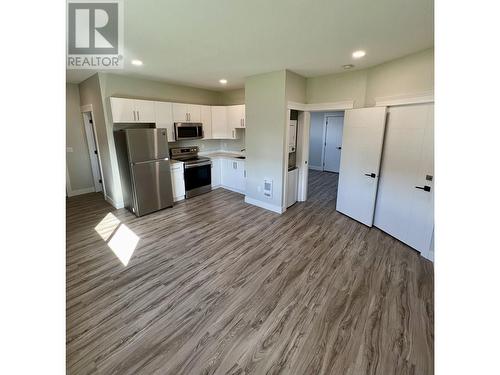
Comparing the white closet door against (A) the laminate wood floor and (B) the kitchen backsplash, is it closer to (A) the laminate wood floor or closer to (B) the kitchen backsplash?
(A) the laminate wood floor

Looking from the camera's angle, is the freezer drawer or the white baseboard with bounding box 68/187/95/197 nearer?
Result: the freezer drawer

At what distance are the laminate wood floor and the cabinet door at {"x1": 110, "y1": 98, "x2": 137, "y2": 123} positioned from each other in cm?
195

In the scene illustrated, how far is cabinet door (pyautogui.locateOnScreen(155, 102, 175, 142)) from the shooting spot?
4.51 m

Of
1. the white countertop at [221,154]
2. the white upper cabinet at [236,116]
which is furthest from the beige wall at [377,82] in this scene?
the white countertop at [221,154]

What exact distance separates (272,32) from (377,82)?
210 centimetres

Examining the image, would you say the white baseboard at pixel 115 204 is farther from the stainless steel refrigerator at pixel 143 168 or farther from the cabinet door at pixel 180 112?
the cabinet door at pixel 180 112

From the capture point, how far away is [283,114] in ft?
12.7

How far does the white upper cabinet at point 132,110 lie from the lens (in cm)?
395

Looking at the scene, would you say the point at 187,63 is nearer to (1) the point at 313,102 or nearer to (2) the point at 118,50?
(2) the point at 118,50

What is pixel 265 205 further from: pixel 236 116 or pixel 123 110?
pixel 123 110

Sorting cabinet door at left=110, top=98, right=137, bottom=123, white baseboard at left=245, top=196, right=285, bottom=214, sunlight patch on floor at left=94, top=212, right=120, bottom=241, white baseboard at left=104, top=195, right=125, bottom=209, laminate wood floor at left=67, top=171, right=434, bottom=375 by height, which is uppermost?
cabinet door at left=110, top=98, right=137, bottom=123

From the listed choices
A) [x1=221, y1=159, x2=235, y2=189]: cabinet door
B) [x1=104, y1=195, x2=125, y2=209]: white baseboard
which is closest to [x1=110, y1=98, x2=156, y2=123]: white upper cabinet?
[x1=104, y1=195, x2=125, y2=209]: white baseboard
